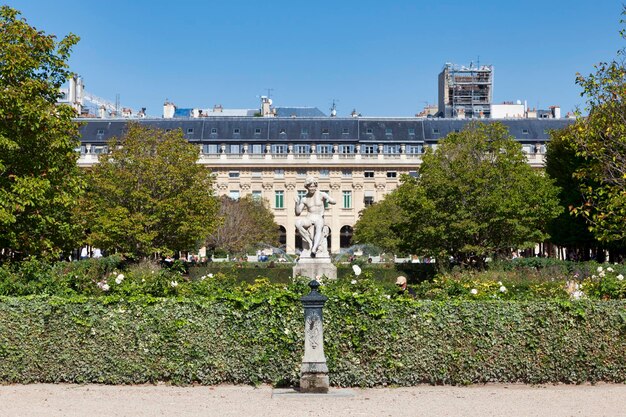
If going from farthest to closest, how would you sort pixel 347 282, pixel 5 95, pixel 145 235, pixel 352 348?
pixel 145 235
pixel 5 95
pixel 347 282
pixel 352 348

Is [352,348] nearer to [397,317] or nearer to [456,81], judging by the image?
[397,317]

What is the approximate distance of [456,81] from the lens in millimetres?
94812

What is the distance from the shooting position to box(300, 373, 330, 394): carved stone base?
428 inches

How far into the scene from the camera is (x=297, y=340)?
37.6 feet

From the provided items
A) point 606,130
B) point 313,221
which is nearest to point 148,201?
point 313,221

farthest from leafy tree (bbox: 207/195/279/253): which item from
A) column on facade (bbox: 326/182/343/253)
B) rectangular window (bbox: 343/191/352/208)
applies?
rectangular window (bbox: 343/191/352/208)

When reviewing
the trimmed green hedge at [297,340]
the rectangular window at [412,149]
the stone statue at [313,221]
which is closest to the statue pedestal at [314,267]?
the stone statue at [313,221]

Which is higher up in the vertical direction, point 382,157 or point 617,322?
point 382,157

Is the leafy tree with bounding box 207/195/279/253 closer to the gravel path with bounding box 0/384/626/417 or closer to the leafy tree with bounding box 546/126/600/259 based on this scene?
the leafy tree with bounding box 546/126/600/259

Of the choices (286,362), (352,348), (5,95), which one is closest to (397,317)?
(352,348)

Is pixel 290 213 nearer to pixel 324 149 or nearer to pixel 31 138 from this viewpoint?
pixel 324 149

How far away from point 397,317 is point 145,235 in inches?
865

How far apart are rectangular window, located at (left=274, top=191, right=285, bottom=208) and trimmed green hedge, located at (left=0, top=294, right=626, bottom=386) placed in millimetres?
69418

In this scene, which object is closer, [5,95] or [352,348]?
[352,348]
